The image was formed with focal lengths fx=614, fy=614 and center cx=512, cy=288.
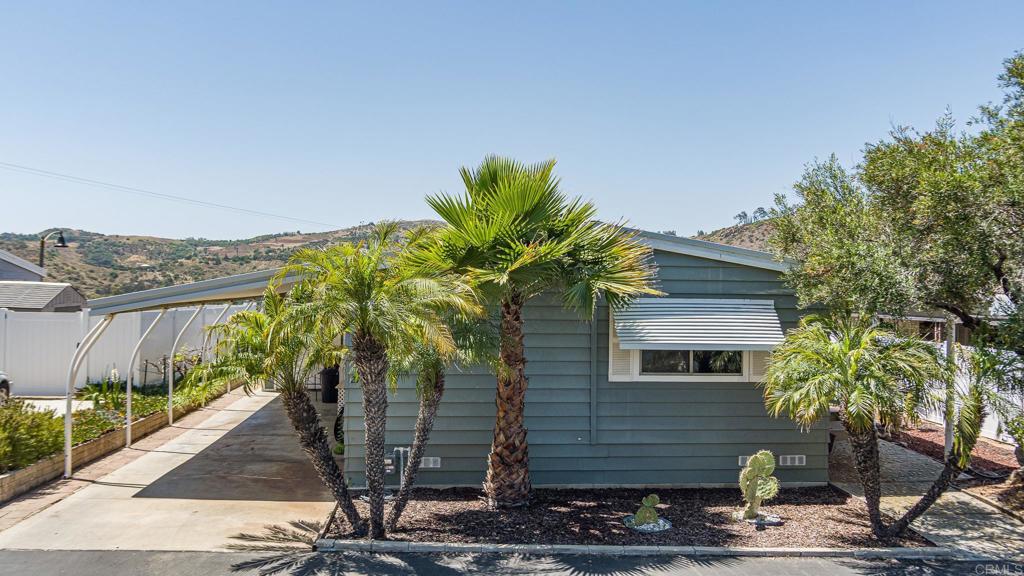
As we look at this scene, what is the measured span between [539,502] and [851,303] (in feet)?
14.7

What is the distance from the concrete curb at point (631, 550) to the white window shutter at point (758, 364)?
102 inches

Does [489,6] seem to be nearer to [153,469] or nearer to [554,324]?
[554,324]

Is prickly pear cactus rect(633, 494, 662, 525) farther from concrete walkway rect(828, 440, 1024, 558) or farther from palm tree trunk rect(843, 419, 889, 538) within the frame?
concrete walkway rect(828, 440, 1024, 558)

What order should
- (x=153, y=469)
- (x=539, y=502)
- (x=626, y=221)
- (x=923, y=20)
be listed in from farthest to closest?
1. (x=923, y=20)
2. (x=153, y=469)
3. (x=539, y=502)
4. (x=626, y=221)

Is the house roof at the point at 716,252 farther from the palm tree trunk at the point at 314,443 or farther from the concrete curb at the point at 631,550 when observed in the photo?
the palm tree trunk at the point at 314,443

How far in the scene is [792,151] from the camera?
47.4 ft

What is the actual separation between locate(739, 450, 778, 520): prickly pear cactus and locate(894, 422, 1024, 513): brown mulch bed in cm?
159

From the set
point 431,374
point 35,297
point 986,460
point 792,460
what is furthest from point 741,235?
point 35,297

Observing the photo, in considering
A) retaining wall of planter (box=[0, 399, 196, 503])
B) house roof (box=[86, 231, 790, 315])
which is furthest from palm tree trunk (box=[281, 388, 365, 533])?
retaining wall of planter (box=[0, 399, 196, 503])

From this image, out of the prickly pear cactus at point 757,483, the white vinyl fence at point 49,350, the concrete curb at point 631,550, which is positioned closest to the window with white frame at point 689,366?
the prickly pear cactus at point 757,483

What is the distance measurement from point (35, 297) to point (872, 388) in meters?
20.3

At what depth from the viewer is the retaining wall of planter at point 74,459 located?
7395 millimetres

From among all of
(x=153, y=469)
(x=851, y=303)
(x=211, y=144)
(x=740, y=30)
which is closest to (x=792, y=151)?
(x=740, y=30)

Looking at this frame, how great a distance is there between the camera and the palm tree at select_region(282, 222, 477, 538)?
18.5ft
